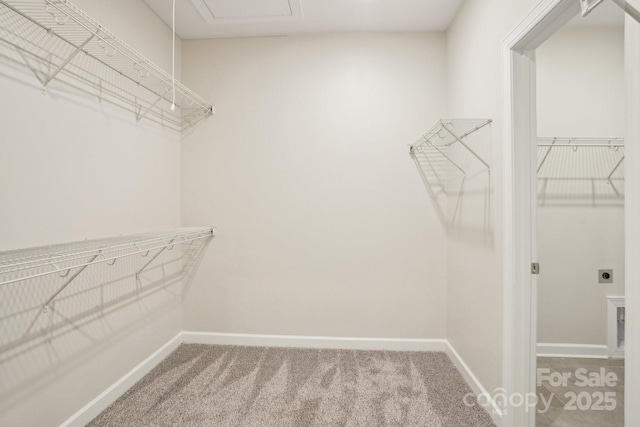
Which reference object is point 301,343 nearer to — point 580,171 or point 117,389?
point 117,389

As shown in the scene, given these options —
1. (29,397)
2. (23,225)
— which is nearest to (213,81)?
(23,225)

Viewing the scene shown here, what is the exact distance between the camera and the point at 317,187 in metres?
2.29

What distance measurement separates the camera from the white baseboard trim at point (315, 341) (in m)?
2.23

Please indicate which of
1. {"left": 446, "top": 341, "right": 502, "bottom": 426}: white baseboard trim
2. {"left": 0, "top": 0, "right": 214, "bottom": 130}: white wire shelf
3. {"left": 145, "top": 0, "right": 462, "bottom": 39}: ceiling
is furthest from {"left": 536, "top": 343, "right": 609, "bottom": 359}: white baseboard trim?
{"left": 0, "top": 0, "right": 214, "bottom": 130}: white wire shelf

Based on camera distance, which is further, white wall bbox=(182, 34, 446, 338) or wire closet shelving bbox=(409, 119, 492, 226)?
white wall bbox=(182, 34, 446, 338)

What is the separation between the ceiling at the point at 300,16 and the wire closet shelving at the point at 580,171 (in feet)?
4.07

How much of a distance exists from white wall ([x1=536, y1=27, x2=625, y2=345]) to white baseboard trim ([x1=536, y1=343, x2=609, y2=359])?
36 mm

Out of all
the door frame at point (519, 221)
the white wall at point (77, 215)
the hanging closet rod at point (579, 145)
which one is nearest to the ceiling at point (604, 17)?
the hanging closet rod at point (579, 145)

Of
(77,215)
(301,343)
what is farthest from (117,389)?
(301,343)

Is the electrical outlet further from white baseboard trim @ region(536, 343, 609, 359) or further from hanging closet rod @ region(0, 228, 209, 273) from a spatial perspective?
hanging closet rod @ region(0, 228, 209, 273)

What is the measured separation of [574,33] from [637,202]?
2111 millimetres

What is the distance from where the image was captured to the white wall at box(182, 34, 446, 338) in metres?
2.24

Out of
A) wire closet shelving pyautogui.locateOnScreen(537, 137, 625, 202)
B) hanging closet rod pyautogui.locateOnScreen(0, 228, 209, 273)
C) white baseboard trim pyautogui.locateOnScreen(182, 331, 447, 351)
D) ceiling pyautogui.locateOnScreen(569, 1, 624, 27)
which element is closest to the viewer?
hanging closet rod pyautogui.locateOnScreen(0, 228, 209, 273)

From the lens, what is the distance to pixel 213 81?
7.65 feet
